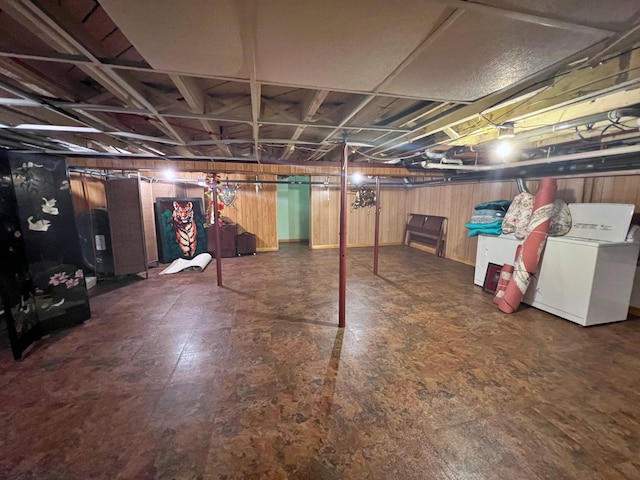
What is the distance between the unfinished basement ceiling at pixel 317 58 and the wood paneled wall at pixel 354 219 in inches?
199

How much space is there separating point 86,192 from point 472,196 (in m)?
7.70

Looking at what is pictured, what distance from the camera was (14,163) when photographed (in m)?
2.40

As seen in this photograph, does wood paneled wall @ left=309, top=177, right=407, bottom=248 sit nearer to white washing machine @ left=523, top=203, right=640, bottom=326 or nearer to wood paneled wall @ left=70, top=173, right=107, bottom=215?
wood paneled wall @ left=70, top=173, right=107, bottom=215

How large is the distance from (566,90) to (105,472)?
3531mm

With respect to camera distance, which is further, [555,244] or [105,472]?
[555,244]

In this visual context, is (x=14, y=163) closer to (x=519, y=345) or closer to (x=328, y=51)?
(x=328, y=51)

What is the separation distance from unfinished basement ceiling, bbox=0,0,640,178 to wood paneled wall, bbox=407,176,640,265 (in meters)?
2.21

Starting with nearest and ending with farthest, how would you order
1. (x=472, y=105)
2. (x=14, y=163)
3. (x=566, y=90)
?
(x=566, y=90)
(x=472, y=105)
(x=14, y=163)

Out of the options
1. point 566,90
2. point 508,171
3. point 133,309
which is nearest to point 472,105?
point 566,90

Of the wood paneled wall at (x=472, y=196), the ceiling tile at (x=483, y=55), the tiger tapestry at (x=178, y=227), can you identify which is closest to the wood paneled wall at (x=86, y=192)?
the tiger tapestry at (x=178, y=227)

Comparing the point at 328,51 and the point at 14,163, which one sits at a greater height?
the point at 328,51

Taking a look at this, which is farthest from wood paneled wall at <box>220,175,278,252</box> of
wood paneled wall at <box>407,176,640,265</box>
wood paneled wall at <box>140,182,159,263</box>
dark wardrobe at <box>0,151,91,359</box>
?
wood paneled wall at <box>407,176,640,265</box>

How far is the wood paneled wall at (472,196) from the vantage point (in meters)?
3.45

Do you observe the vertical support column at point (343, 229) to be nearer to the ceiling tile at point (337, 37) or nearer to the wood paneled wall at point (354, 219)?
the ceiling tile at point (337, 37)
